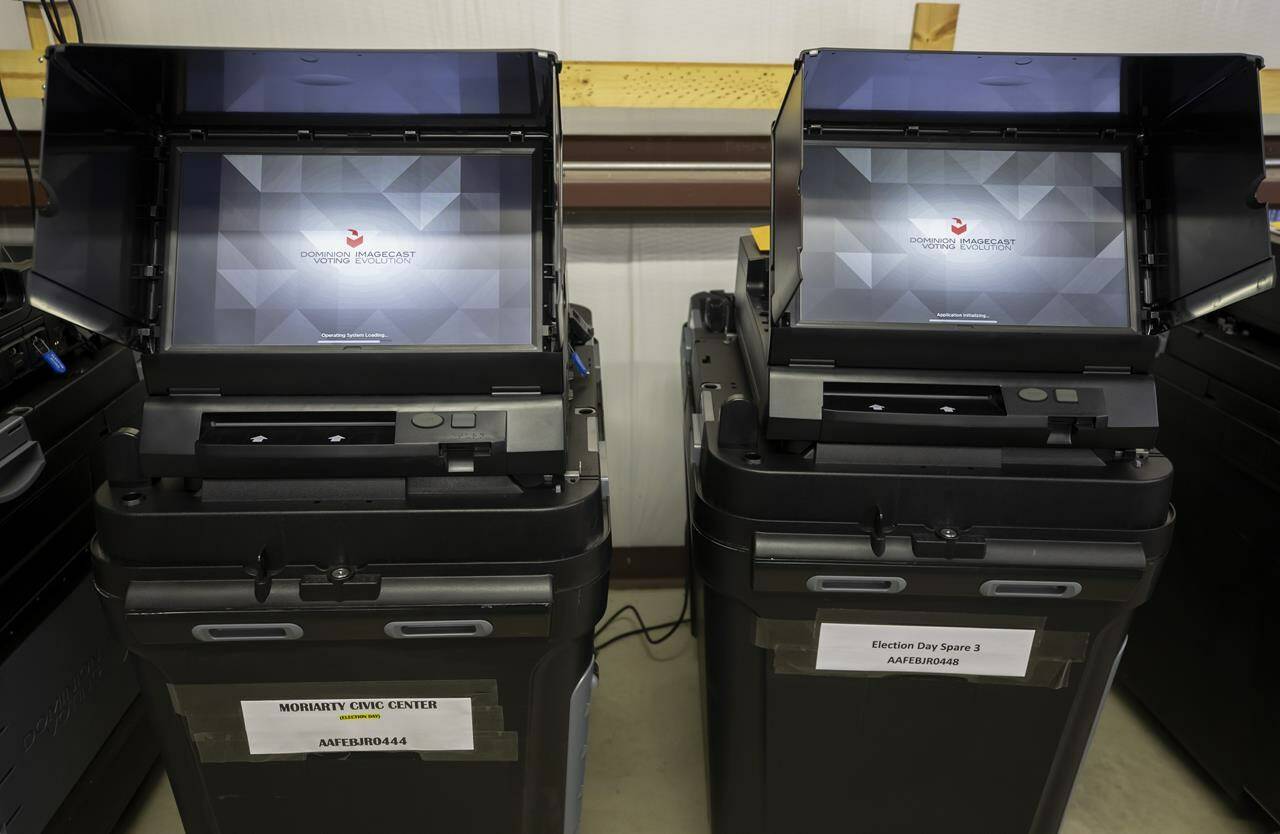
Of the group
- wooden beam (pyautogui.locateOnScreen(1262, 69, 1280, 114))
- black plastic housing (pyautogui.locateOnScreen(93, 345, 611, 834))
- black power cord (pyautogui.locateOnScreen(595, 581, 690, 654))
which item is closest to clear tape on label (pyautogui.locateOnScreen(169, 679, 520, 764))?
black plastic housing (pyautogui.locateOnScreen(93, 345, 611, 834))

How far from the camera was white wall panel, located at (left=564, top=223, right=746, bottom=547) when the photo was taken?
1.73 metres

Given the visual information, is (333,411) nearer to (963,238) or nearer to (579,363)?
(579,363)

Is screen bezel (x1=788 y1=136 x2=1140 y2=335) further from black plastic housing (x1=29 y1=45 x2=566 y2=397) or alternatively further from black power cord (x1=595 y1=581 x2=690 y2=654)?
black power cord (x1=595 y1=581 x2=690 y2=654)

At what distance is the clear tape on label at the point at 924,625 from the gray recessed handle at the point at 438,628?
1.12ft

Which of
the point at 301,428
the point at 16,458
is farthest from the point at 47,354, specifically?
the point at 301,428

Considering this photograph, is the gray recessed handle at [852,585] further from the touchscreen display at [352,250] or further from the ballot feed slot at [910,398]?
the touchscreen display at [352,250]

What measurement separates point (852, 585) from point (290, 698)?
685 millimetres

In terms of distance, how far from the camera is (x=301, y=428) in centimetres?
96

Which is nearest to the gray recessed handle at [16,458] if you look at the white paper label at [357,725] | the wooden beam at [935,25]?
the white paper label at [357,725]

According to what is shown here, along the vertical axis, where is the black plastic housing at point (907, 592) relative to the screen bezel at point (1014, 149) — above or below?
below

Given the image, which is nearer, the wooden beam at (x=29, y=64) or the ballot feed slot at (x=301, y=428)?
the ballot feed slot at (x=301, y=428)

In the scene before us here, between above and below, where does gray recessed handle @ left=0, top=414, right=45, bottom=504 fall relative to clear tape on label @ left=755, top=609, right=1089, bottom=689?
above

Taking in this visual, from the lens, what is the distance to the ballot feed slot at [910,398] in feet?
3.29

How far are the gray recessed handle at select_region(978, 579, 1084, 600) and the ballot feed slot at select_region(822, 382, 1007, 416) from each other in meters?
0.20
